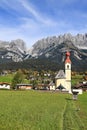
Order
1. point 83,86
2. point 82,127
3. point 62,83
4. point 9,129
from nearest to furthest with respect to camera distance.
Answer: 1. point 9,129
2. point 82,127
3. point 62,83
4. point 83,86

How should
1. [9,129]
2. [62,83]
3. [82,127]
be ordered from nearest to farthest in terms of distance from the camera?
[9,129]
[82,127]
[62,83]

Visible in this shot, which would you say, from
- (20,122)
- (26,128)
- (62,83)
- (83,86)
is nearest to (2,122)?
(20,122)

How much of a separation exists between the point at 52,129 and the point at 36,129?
3.63ft

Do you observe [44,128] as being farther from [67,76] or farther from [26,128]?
[67,76]

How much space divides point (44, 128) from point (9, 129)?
247 centimetres

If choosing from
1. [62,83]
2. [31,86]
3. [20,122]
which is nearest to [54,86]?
[62,83]

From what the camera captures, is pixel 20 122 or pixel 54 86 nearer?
pixel 20 122

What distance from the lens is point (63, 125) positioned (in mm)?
23266

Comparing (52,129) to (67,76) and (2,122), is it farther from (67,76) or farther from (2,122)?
(67,76)

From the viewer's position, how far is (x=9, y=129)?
2011 cm

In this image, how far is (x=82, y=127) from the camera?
2289 centimetres

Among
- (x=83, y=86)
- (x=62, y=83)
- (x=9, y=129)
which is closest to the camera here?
(x=9, y=129)

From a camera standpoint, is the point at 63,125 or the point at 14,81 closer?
the point at 63,125

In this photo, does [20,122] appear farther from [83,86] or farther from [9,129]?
[83,86]
